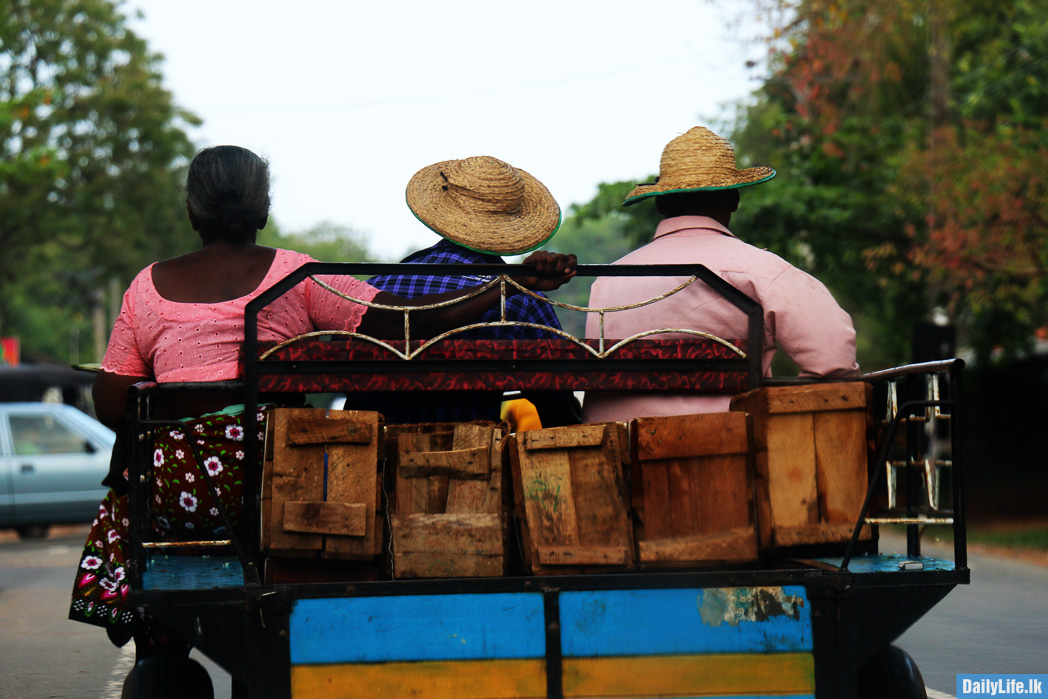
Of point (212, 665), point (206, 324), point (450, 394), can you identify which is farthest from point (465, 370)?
point (212, 665)

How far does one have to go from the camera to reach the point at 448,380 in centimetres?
331

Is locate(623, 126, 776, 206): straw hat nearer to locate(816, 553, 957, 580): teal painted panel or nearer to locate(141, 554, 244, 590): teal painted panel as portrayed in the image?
locate(816, 553, 957, 580): teal painted panel

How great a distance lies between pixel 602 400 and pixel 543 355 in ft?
1.42

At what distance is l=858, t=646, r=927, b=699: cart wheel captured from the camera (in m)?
3.52

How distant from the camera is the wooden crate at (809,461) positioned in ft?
10.4

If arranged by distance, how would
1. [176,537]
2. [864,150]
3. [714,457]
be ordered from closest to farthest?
1. [714,457]
2. [176,537]
3. [864,150]

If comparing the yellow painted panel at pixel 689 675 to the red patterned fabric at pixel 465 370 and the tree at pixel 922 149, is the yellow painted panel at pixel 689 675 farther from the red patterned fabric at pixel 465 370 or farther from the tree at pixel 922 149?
the tree at pixel 922 149

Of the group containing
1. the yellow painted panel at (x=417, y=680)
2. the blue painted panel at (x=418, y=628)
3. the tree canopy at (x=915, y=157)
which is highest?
the tree canopy at (x=915, y=157)

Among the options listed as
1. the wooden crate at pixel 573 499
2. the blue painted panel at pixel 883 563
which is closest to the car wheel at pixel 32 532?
the wooden crate at pixel 573 499

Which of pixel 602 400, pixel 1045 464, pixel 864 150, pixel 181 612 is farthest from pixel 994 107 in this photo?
pixel 1045 464

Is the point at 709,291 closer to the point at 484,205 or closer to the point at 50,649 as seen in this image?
the point at 484,205

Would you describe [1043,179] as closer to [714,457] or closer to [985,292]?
[985,292]

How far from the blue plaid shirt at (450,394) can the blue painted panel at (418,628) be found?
85 centimetres

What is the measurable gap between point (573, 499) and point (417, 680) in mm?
594
